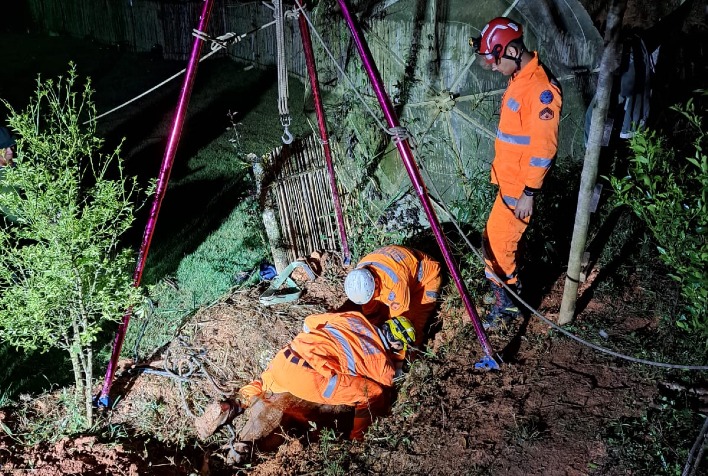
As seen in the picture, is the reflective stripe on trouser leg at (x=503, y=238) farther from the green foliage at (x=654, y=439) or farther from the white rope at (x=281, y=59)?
the white rope at (x=281, y=59)

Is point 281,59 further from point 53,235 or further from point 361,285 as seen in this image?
point 53,235

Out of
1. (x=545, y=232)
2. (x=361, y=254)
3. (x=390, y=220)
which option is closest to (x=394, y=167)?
(x=390, y=220)

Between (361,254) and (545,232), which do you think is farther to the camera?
(361,254)

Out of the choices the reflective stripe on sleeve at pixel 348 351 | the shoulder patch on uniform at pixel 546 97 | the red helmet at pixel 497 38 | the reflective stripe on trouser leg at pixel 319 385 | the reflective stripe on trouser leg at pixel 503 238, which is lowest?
the reflective stripe on trouser leg at pixel 319 385

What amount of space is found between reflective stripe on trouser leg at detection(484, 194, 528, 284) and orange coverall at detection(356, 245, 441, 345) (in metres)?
0.61

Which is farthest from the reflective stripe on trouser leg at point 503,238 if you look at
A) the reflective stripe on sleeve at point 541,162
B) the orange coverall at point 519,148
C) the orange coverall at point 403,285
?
the orange coverall at point 403,285

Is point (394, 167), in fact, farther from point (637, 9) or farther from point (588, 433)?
point (588, 433)

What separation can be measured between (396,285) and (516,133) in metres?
1.40

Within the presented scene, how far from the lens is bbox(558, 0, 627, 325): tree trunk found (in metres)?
2.95

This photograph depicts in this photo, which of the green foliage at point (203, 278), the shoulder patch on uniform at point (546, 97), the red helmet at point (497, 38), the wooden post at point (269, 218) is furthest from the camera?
the wooden post at point (269, 218)

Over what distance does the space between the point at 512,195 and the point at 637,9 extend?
369cm

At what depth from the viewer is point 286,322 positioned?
508cm

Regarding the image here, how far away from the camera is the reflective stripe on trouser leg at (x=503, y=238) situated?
12.7 ft

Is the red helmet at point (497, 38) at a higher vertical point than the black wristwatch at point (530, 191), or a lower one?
higher
